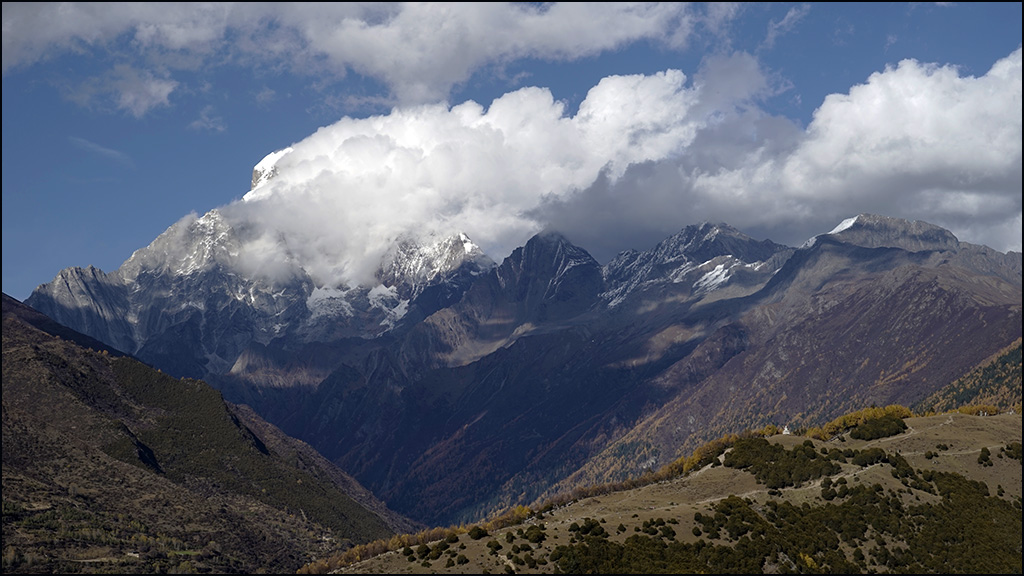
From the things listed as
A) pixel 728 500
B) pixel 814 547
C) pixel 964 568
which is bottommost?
pixel 964 568

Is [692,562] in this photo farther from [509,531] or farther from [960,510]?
[960,510]

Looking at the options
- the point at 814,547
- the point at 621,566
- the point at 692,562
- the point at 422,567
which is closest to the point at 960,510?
the point at 814,547

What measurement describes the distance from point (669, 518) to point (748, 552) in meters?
18.4

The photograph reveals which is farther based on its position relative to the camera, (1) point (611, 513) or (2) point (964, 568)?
(1) point (611, 513)

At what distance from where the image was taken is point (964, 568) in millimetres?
175250

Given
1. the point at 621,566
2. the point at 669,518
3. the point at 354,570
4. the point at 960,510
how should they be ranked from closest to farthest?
the point at 621,566 → the point at 354,570 → the point at 669,518 → the point at 960,510

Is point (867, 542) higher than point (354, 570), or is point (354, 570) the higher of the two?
point (354, 570)

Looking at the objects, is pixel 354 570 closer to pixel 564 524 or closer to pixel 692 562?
pixel 564 524

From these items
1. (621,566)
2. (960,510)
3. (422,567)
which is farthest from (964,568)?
(422,567)

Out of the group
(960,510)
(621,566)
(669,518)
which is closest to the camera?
(621,566)

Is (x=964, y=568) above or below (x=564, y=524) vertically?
below

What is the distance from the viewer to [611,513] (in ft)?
653

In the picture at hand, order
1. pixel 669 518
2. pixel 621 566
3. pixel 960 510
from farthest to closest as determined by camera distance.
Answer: pixel 960 510
pixel 669 518
pixel 621 566

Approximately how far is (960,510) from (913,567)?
94.0 feet
